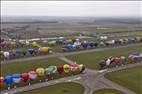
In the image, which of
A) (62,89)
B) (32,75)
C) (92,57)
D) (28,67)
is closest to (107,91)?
(62,89)

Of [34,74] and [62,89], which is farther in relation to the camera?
[34,74]

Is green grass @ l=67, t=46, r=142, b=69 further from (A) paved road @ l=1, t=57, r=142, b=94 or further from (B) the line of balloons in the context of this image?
(B) the line of balloons

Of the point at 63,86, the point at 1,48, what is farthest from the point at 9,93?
the point at 1,48

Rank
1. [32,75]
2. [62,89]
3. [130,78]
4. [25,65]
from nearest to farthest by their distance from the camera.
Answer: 1. [62,89]
2. [32,75]
3. [130,78]
4. [25,65]

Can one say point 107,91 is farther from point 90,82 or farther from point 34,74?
point 34,74

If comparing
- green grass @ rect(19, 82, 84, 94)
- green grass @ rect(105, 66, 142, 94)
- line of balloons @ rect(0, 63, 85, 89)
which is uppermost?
line of balloons @ rect(0, 63, 85, 89)

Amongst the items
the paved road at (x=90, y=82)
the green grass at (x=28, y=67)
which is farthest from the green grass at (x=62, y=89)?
the green grass at (x=28, y=67)

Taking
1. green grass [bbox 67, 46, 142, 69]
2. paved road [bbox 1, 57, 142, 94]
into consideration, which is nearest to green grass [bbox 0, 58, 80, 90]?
paved road [bbox 1, 57, 142, 94]
